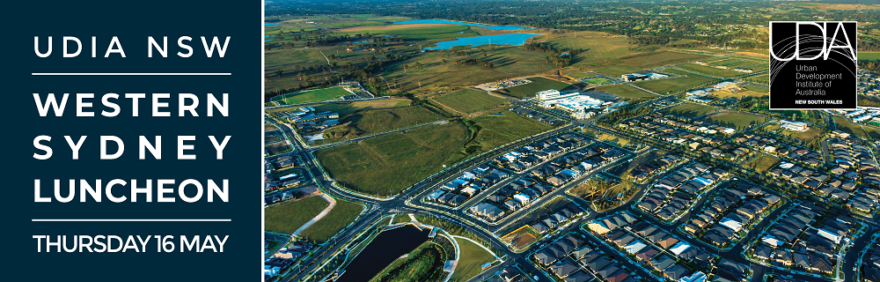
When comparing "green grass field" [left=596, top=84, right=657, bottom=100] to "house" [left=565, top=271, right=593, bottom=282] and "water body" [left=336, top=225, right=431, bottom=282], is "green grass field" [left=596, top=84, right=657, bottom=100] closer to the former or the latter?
"house" [left=565, top=271, right=593, bottom=282]

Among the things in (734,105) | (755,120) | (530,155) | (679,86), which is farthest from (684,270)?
(679,86)

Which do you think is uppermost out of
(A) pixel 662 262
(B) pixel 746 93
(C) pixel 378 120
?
(B) pixel 746 93

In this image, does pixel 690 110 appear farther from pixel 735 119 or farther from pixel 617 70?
pixel 617 70

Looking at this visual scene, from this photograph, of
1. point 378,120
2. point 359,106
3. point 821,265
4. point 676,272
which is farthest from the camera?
point 359,106

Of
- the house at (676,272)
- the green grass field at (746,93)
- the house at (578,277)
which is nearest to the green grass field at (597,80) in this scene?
the green grass field at (746,93)

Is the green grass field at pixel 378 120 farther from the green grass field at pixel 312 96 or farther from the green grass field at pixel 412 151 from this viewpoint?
the green grass field at pixel 312 96

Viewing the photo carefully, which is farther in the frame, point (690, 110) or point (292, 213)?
point (690, 110)

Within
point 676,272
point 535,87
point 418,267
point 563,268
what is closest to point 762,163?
point 676,272
